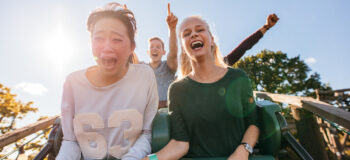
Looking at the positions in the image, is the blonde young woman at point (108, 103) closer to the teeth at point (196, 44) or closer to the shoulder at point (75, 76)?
the shoulder at point (75, 76)

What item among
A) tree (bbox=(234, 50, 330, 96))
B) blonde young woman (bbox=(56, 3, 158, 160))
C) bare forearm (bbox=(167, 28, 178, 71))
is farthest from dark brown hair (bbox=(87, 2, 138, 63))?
tree (bbox=(234, 50, 330, 96))

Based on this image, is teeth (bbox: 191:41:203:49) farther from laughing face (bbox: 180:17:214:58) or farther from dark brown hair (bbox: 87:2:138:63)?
dark brown hair (bbox: 87:2:138:63)

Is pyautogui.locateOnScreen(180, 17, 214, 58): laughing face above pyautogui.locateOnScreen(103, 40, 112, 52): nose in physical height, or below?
above

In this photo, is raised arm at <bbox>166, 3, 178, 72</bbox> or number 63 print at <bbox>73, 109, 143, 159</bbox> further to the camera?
raised arm at <bbox>166, 3, 178, 72</bbox>

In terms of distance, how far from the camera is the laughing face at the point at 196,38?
139cm

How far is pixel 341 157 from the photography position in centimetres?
491

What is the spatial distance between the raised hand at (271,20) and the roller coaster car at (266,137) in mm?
1367

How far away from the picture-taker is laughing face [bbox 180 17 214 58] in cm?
139

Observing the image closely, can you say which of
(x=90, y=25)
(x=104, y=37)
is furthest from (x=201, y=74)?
(x=90, y=25)

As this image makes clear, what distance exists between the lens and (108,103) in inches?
44.9

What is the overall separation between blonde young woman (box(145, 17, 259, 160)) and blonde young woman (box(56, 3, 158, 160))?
0.66ft

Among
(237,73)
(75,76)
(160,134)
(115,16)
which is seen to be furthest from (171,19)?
(160,134)

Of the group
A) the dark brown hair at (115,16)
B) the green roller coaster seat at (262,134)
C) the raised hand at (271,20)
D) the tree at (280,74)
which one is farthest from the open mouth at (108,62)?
the tree at (280,74)

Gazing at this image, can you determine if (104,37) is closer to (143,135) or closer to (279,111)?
(143,135)
